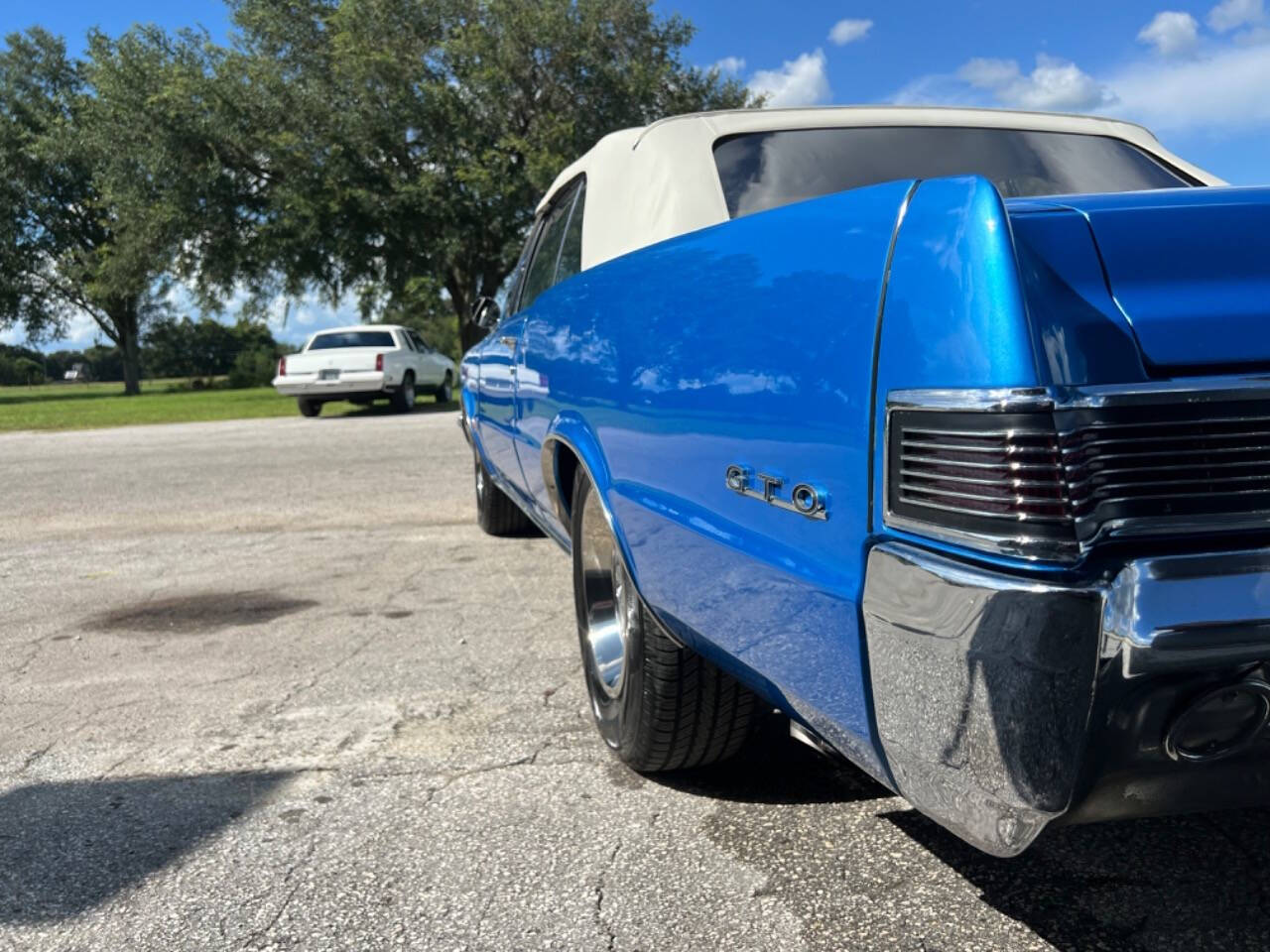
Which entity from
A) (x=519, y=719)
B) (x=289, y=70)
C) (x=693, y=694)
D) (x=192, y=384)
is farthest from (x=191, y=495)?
(x=192, y=384)

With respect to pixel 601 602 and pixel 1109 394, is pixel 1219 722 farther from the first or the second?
pixel 601 602

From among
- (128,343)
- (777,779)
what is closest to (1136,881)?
(777,779)

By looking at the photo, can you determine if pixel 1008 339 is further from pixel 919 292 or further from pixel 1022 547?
pixel 1022 547

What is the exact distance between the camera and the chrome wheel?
9.81 feet

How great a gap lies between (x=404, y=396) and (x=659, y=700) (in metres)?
16.9

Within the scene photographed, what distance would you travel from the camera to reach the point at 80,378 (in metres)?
63.8

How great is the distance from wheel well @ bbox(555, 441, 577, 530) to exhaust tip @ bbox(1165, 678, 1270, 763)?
2098 millimetres

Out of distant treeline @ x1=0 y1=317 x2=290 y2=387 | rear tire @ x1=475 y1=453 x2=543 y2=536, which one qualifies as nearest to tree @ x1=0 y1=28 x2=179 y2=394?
distant treeline @ x1=0 y1=317 x2=290 y2=387

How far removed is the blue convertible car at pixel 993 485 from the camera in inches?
54.6

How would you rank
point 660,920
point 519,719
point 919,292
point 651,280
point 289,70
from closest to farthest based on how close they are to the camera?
point 919,292 → point 660,920 → point 651,280 → point 519,719 → point 289,70

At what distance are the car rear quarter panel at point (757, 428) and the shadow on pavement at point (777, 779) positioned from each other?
588mm

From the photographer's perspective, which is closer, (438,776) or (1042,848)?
(1042,848)

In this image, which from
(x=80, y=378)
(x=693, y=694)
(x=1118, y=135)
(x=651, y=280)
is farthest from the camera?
(x=80, y=378)

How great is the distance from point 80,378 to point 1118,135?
69.3m
